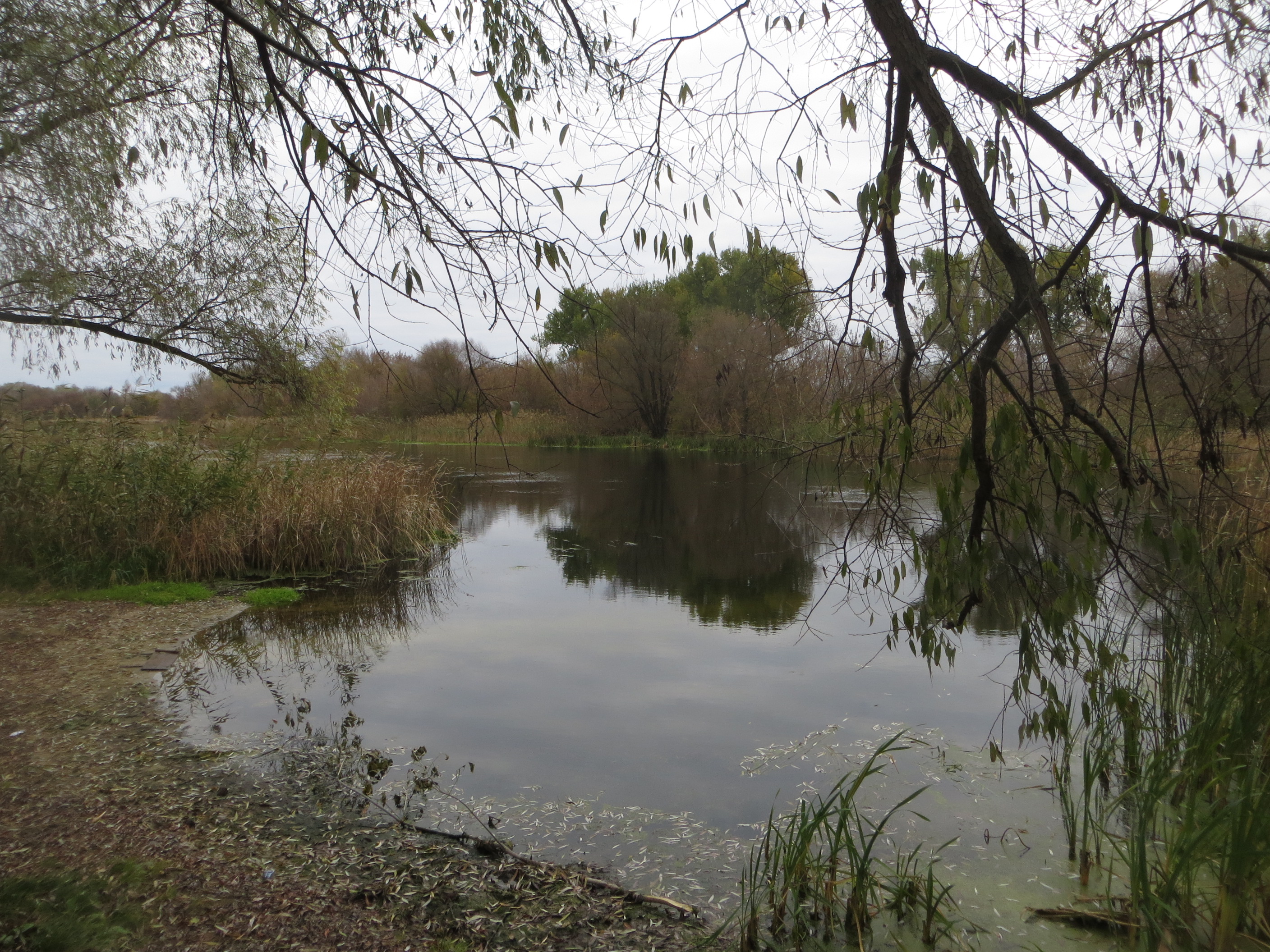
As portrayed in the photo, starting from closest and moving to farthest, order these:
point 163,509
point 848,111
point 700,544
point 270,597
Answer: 1. point 848,111
2. point 270,597
3. point 163,509
4. point 700,544

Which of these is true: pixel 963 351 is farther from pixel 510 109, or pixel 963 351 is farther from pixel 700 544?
pixel 700 544

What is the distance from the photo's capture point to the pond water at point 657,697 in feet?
12.6

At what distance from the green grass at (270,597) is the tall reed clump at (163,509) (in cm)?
97

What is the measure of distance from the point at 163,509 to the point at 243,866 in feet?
22.0

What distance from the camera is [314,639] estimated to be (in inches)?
285

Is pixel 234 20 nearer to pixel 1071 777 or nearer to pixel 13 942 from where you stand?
pixel 13 942

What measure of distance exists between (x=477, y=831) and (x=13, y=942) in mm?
1750

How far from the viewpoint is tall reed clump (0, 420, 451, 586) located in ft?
27.1

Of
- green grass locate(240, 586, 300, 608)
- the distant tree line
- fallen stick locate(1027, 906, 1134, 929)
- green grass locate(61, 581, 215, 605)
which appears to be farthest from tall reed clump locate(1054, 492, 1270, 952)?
green grass locate(61, 581, 215, 605)

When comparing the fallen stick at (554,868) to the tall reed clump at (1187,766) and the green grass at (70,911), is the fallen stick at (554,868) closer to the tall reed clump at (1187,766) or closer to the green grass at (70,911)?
the green grass at (70,911)

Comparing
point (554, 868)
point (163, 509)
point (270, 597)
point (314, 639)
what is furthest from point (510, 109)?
point (163, 509)

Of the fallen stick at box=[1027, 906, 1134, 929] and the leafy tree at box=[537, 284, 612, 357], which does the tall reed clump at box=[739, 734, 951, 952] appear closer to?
the fallen stick at box=[1027, 906, 1134, 929]

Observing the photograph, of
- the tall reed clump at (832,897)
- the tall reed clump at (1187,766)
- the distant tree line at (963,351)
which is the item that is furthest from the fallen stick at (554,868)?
the distant tree line at (963,351)

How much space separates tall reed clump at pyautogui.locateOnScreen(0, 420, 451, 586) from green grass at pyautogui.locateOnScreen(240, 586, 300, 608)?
38.1 inches
